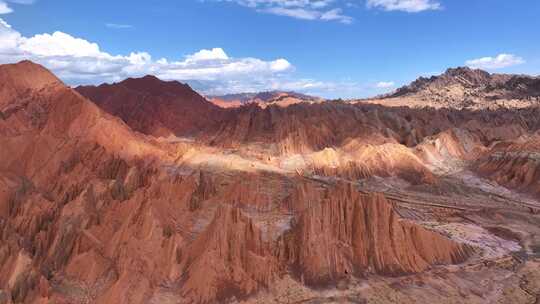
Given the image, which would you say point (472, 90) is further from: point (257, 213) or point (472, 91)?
point (257, 213)

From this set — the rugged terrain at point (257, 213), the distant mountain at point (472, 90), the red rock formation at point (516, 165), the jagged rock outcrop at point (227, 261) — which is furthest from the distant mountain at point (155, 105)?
the jagged rock outcrop at point (227, 261)

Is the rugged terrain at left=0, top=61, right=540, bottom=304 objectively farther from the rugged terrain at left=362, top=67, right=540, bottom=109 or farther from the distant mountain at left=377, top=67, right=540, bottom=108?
the distant mountain at left=377, top=67, right=540, bottom=108

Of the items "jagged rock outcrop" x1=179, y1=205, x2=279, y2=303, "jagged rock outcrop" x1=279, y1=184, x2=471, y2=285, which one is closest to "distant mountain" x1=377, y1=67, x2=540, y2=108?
"jagged rock outcrop" x1=279, y1=184, x2=471, y2=285

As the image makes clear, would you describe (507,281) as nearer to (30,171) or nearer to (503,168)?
(503,168)

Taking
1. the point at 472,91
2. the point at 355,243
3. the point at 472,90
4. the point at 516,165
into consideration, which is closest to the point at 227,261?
the point at 355,243

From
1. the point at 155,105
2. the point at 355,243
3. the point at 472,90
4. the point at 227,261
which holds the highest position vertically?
the point at 472,90

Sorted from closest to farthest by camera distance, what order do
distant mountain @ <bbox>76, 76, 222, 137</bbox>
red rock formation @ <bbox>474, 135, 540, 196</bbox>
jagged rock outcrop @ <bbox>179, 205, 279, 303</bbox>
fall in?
jagged rock outcrop @ <bbox>179, 205, 279, 303</bbox>, red rock formation @ <bbox>474, 135, 540, 196</bbox>, distant mountain @ <bbox>76, 76, 222, 137</bbox>
